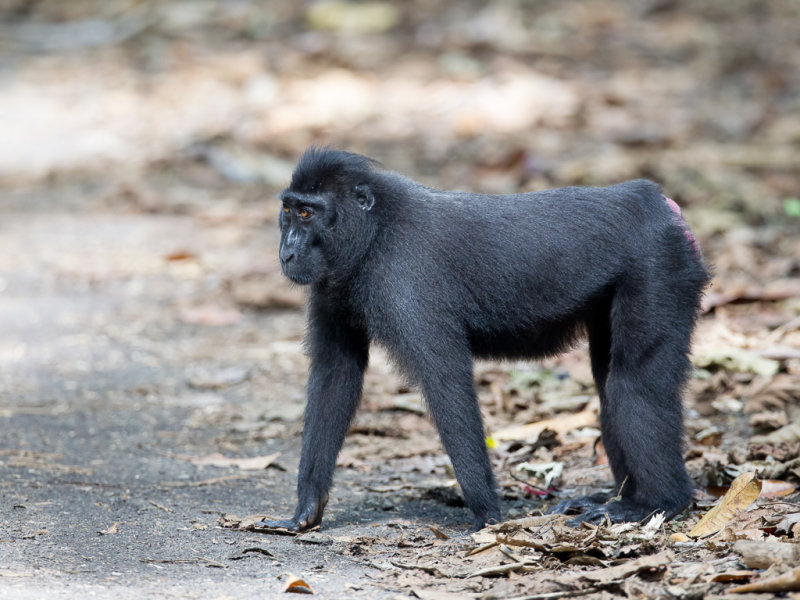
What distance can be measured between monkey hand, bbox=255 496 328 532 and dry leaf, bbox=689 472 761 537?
1818 millimetres

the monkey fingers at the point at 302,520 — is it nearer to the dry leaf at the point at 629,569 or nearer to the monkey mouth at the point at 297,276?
the monkey mouth at the point at 297,276

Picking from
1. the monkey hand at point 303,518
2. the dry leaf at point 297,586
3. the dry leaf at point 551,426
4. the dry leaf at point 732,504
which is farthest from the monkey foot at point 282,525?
the dry leaf at point 732,504

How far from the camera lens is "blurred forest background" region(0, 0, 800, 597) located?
680cm

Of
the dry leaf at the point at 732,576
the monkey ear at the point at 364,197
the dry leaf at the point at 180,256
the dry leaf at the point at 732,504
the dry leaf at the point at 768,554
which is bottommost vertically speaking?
the dry leaf at the point at 180,256

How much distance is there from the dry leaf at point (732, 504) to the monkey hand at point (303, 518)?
1.82 metres

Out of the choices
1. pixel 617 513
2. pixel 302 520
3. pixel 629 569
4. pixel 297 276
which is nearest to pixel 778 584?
pixel 629 569

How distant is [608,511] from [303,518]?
152 centimetres

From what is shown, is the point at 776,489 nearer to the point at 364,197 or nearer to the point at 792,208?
the point at 364,197

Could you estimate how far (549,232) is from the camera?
223 inches

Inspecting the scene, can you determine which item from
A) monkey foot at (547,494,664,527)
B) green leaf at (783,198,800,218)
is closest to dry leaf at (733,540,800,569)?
monkey foot at (547,494,664,527)

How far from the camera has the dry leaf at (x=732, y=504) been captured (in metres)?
5.07

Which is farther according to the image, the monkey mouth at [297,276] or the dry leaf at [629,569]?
the monkey mouth at [297,276]

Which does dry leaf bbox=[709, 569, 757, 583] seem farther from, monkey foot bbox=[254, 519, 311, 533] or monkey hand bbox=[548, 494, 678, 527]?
monkey foot bbox=[254, 519, 311, 533]

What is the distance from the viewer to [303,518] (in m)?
5.55
